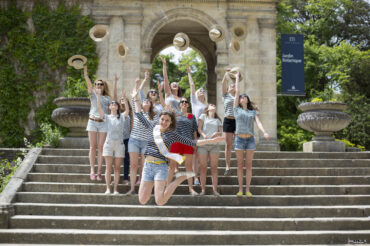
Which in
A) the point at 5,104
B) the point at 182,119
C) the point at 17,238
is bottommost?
the point at 17,238

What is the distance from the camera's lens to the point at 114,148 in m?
6.35

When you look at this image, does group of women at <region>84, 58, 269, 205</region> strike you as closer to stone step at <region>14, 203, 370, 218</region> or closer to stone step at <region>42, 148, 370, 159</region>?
stone step at <region>14, 203, 370, 218</region>

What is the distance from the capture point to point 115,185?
6387 mm

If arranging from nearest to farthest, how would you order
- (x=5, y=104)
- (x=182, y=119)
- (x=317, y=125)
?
(x=182, y=119)
(x=317, y=125)
(x=5, y=104)

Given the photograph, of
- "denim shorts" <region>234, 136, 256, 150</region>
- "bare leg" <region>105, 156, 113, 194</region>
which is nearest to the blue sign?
"denim shorts" <region>234, 136, 256, 150</region>

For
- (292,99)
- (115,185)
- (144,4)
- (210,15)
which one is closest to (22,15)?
(144,4)

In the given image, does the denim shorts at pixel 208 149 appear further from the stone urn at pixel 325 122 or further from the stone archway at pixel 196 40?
the stone archway at pixel 196 40

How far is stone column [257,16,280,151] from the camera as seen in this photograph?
13094mm

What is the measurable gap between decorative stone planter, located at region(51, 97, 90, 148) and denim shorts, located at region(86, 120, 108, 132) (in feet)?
9.12

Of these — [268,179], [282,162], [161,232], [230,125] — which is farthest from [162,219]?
[282,162]

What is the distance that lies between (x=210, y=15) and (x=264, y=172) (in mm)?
7581

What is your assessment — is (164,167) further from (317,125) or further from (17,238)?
(317,125)

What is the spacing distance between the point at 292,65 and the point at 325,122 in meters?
4.85

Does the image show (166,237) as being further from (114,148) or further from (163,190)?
(114,148)
